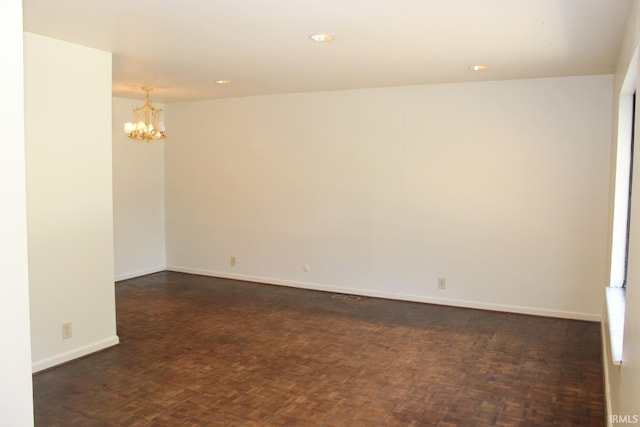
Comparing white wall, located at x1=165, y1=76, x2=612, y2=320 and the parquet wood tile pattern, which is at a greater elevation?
white wall, located at x1=165, y1=76, x2=612, y2=320

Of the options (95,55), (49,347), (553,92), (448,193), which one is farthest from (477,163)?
(49,347)

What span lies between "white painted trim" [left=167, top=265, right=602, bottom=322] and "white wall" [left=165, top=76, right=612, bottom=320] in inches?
0.6

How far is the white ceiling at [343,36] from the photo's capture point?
2.78 meters

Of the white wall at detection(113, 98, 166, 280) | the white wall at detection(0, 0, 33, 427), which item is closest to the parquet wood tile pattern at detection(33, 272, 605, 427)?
the white wall at detection(113, 98, 166, 280)

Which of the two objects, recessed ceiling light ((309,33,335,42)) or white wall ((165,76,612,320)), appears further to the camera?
white wall ((165,76,612,320))

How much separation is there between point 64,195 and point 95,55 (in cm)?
112

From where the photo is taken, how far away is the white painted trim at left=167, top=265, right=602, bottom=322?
496 centimetres

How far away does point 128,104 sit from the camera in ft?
21.5

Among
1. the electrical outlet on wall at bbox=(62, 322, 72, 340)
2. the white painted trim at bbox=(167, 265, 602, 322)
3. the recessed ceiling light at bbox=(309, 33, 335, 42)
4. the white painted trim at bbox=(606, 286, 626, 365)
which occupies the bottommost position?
the white painted trim at bbox=(167, 265, 602, 322)

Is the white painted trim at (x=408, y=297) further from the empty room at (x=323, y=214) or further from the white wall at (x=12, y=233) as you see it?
the white wall at (x=12, y=233)

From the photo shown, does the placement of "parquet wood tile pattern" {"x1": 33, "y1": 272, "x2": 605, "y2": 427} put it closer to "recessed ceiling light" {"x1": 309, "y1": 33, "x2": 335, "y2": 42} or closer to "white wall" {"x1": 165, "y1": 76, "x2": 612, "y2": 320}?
"white wall" {"x1": 165, "y1": 76, "x2": 612, "y2": 320}

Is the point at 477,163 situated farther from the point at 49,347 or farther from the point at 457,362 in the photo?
the point at 49,347

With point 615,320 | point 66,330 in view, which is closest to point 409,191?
point 615,320

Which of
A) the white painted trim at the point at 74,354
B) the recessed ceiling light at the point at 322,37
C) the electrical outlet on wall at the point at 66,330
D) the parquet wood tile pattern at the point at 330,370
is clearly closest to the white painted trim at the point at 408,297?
the parquet wood tile pattern at the point at 330,370
